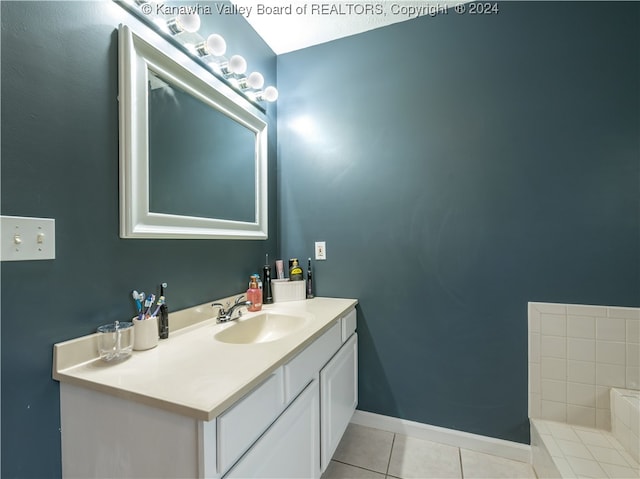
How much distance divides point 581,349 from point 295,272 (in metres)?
1.51

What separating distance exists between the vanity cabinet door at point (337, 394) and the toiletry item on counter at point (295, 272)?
0.48m

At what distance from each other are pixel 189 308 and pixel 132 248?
35cm

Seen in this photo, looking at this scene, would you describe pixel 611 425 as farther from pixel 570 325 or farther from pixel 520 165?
pixel 520 165

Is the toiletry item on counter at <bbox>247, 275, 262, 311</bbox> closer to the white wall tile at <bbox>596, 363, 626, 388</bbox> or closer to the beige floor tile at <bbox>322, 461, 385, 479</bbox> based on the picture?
the beige floor tile at <bbox>322, 461, 385, 479</bbox>

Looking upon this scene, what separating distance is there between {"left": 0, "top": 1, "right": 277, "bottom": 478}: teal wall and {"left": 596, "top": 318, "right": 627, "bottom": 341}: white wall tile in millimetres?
1986

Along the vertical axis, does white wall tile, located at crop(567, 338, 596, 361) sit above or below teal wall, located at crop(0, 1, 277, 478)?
below

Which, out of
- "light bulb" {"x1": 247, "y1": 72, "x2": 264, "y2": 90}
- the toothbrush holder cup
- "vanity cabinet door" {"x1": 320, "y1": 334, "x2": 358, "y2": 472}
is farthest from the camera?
"light bulb" {"x1": 247, "y1": 72, "x2": 264, "y2": 90}

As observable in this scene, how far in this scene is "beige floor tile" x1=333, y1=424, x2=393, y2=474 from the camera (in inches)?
54.7

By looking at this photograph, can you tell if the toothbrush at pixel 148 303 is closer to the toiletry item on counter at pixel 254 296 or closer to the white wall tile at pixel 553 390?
the toiletry item on counter at pixel 254 296

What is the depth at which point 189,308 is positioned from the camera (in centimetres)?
117

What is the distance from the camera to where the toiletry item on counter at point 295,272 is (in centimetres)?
173

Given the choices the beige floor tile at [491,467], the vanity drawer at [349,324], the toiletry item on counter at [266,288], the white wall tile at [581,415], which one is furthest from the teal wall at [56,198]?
the white wall tile at [581,415]

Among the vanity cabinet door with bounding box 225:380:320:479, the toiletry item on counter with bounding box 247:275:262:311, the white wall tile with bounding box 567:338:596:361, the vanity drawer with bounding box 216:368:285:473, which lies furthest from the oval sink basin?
the white wall tile with bounding box 567:338:596:361

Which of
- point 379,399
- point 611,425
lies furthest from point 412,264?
point 611,425
